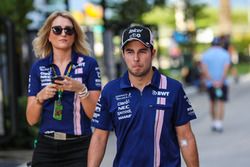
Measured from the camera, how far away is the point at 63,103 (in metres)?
4.85

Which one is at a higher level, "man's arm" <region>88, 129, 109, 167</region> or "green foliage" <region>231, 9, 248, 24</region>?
"green foliage" <region>231, 9, 248, 24</region>

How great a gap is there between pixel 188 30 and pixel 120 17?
9.55m

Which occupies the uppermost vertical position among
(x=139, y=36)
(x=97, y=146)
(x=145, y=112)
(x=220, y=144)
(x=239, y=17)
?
(x=239, y=17)

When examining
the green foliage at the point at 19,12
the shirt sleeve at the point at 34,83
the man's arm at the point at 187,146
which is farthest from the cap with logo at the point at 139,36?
the green foliage at the point at 19,12

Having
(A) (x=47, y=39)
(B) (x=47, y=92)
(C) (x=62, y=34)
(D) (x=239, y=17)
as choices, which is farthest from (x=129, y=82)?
(D) (x=239, y=17)

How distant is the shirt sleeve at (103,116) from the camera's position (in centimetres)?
407

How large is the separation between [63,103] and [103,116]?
831 millimetres

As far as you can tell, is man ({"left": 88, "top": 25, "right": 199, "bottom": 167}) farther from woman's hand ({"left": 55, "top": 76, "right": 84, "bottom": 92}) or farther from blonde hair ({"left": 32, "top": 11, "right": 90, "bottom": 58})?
blonde hair ({"left": 32, "top": 11, "right": 90, "bottom": 58})

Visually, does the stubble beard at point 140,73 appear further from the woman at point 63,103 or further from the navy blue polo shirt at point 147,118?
the woman at point 63,103

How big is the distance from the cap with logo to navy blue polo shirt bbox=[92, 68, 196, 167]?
21 centimetres

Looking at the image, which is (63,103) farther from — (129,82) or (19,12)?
(19,12)

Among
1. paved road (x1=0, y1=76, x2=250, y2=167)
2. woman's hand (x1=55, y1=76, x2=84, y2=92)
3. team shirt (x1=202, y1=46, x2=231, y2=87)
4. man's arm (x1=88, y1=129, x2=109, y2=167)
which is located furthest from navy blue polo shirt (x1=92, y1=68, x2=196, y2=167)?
team shirt (x1=202, y1=46, x2=231, y2=87)

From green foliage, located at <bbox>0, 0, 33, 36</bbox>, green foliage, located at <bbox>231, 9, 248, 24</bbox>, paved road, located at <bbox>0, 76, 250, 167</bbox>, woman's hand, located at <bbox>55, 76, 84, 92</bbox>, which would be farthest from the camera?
green foliage, located at <bbox>231, 9, 248, 24</bbox>

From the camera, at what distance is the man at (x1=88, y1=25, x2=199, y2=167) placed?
12.9 feet
